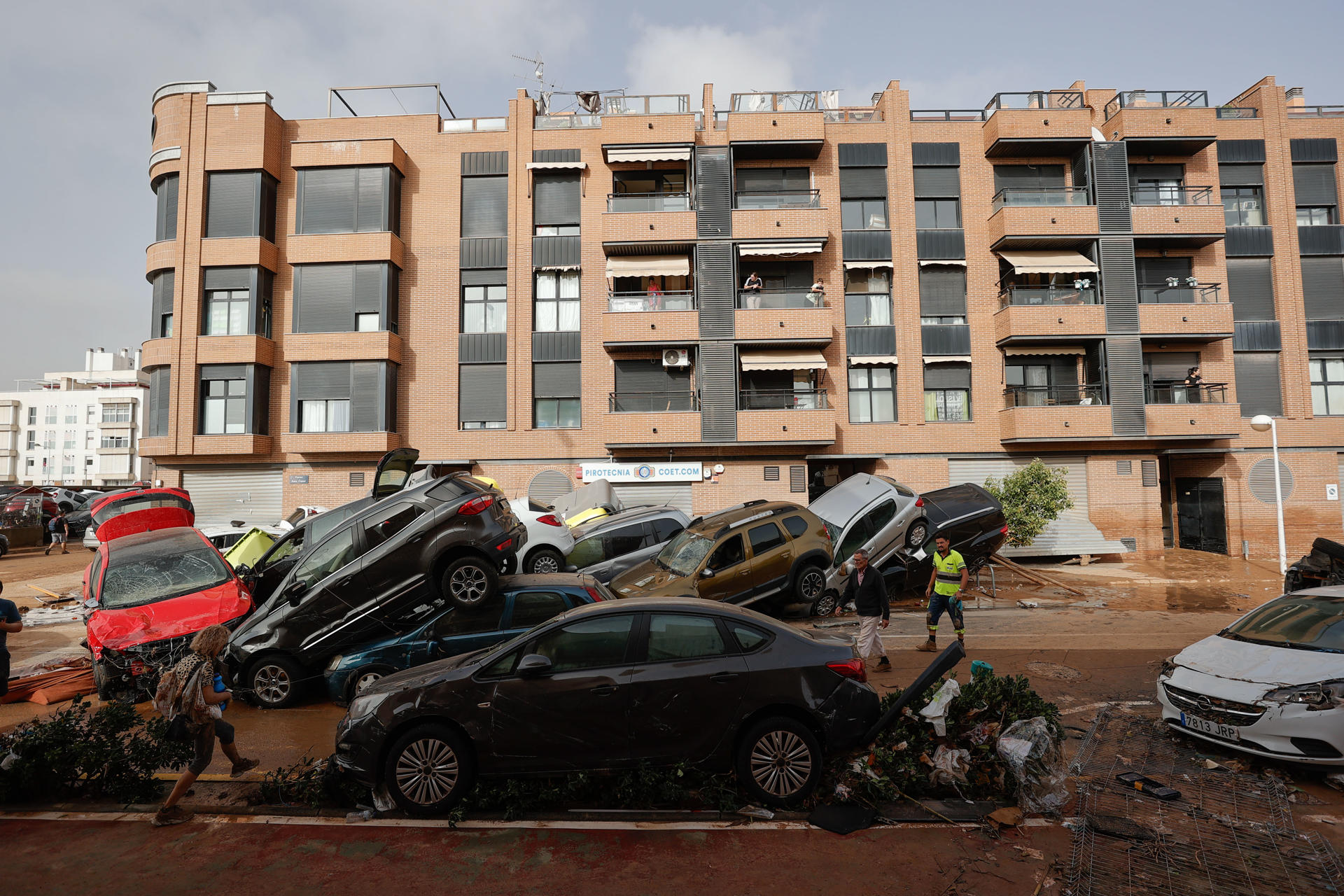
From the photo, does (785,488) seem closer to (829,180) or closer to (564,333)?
(564,333)

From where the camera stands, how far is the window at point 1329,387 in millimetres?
23000

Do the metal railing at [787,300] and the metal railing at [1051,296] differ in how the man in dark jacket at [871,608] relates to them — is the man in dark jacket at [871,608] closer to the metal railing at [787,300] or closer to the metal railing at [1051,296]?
the metal railing at [787,300]

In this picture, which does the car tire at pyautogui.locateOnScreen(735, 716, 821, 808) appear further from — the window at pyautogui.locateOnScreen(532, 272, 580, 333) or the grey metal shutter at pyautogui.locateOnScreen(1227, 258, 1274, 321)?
the grey metal shutter at pyautogui.locateOnScreen(1227, 258, 1274, 321)

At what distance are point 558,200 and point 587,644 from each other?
20.9 meters

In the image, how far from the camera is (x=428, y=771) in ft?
17.0

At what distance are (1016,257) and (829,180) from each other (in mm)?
6730

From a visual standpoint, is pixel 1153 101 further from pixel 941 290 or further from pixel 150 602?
pixel 150 602

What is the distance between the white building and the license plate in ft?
300

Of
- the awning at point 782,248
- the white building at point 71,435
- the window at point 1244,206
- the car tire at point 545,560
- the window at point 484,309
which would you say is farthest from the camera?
the white building at point 71,435

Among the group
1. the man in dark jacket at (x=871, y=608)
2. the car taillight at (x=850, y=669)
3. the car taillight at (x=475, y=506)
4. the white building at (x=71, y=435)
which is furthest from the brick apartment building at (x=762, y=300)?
the white building at (x=71, y=435)

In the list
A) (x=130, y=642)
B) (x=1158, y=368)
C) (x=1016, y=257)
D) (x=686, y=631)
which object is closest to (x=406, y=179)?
(x=130, y=642)

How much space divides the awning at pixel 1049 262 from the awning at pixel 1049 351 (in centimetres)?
245

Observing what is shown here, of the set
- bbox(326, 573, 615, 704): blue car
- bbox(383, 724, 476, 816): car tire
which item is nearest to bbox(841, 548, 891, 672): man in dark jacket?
bbox(326, 573, 615, 704): blue car

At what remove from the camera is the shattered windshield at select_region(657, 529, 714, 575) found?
429 inches
